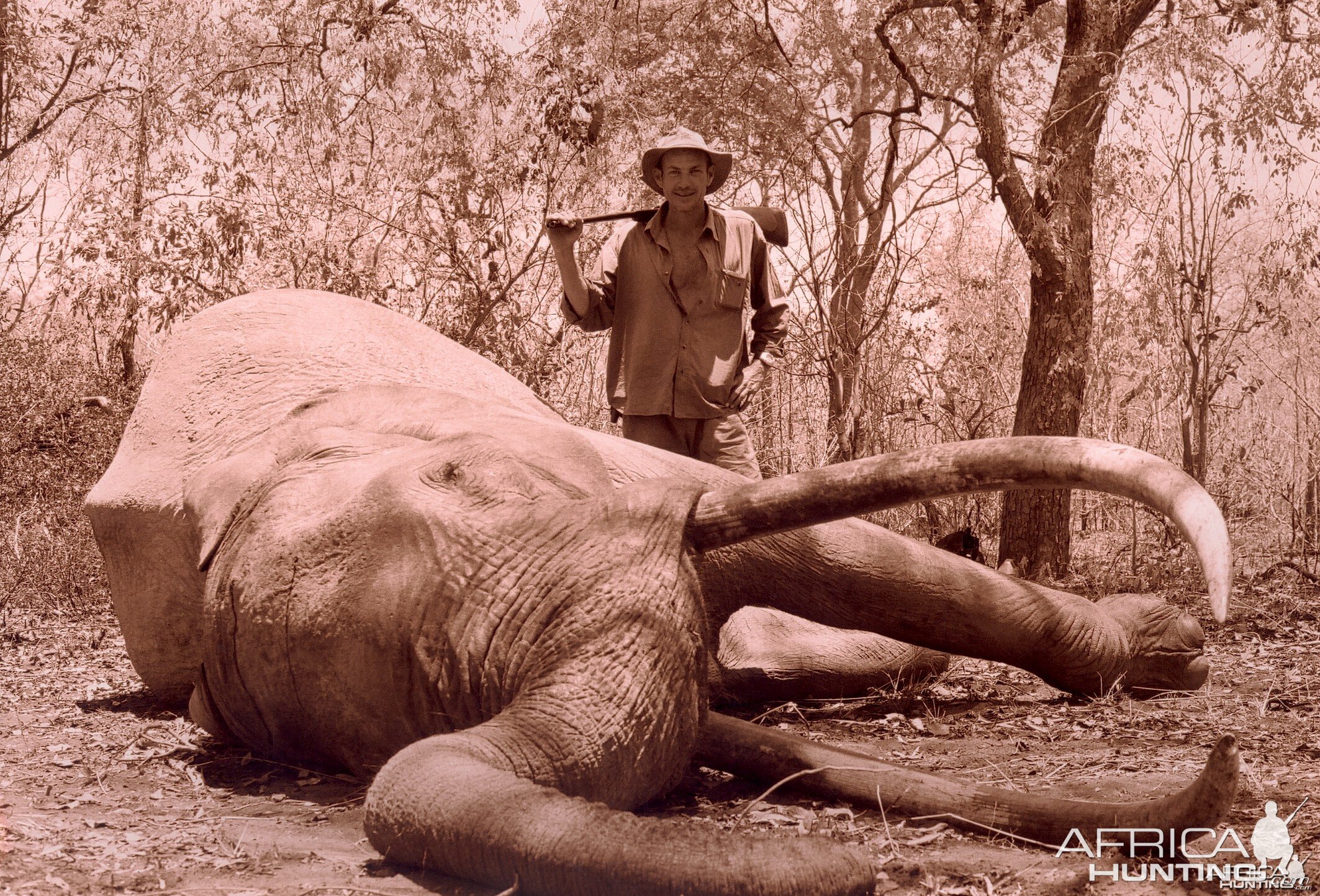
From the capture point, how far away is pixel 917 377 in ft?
32.9

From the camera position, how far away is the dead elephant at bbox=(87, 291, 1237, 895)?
243cm

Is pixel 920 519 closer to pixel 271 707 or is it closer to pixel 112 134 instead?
pixel 271 707

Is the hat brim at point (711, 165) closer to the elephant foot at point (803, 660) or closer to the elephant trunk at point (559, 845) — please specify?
the elephant foot at point (803, 660)

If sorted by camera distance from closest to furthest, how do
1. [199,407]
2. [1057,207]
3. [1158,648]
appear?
[1158,648] < [199,407] < [1057,207]

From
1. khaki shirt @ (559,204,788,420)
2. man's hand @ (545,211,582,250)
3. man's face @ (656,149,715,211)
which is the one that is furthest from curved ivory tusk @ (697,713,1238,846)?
man's face @ (656,149,715,211)

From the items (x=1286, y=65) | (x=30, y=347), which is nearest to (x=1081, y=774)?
(x=1286, y=65)

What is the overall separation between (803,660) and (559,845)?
2759mm

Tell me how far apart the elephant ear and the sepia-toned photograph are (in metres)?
0.04

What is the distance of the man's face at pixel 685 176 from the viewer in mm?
5695

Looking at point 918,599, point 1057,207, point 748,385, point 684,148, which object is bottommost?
point 918,599

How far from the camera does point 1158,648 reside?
4.66 m

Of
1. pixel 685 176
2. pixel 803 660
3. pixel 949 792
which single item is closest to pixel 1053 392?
pixel 685 176

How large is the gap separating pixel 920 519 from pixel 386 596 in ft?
20.9

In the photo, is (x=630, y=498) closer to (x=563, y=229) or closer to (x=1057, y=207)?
(x=563, y=229)
